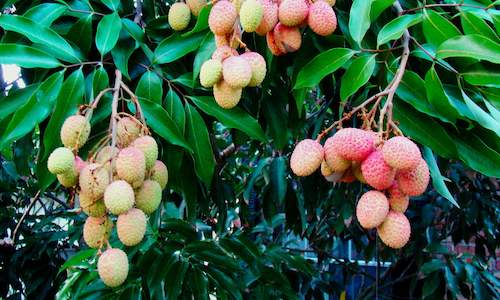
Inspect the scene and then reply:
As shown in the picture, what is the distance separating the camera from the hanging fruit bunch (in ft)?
2.54

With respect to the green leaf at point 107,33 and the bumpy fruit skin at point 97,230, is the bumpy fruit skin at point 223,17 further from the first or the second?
the bumpy fruit skin at point 97,230

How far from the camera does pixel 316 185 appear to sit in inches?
71.1

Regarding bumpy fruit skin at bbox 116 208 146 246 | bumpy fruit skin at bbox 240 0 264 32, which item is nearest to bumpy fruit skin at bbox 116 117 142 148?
bumpy fruit skin at bbox 116 208 146 246

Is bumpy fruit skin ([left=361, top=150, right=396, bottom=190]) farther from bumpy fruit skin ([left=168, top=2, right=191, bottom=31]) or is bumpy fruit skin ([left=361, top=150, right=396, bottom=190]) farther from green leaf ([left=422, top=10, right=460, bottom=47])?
bumpy fruit skin ([left=168, top=2, right=191, bottom=31])

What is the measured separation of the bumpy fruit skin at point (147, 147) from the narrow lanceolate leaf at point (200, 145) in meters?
0.20

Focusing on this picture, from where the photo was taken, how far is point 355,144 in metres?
0.74

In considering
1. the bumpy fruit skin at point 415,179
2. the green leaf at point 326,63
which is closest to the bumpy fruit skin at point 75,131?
the green leaf at point 326,63

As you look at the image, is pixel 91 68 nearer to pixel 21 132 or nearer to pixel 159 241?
pixel 21 132

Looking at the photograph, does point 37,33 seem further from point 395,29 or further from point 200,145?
point 395,29

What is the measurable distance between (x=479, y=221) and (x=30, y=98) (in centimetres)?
206

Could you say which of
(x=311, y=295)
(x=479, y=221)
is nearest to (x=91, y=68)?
(x=311, y=295)

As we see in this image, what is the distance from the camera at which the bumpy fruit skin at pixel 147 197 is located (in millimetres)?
837

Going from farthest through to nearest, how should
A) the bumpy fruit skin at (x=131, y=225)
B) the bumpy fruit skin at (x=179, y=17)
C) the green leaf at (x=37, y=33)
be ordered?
the bumpy fruit skin at (x=179, y=17) → the green leaf at (x=37, y=33) → the bumpy fruit skin at (x=131, y=225)

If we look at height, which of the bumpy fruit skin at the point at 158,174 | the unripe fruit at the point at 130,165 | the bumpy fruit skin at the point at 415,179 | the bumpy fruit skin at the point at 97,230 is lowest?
the bumpy fruit skin at the point at 97,230
